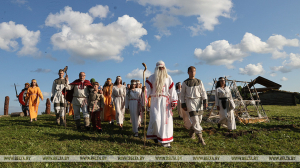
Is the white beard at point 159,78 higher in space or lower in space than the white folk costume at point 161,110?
higher

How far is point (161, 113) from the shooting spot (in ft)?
17.4

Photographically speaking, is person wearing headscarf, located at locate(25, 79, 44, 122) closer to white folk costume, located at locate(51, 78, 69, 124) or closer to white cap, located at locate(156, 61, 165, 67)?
white folk costume, located at locate(51, 78, 69, 124)

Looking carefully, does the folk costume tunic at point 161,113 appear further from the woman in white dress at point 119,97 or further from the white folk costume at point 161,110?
the woman in white dress at point 119,97

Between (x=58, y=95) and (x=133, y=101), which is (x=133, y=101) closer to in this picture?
(x=133, y=101)

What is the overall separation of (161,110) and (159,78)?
0.93m

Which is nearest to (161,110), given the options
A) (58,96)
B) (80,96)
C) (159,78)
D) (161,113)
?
(161,113)

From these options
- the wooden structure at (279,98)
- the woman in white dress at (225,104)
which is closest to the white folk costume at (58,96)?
the woman in white dress at (225,104)

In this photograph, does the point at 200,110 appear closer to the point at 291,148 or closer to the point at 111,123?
the point at 291,148

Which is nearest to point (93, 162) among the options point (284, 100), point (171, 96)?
point (171, 96)

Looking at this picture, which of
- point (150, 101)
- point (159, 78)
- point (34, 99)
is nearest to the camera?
point (159, 78)

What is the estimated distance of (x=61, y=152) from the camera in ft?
15.3

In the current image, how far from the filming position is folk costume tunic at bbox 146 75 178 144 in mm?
5191

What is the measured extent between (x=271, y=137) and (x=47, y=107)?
1794 centimetres

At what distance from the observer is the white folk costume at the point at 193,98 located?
5868 mm
